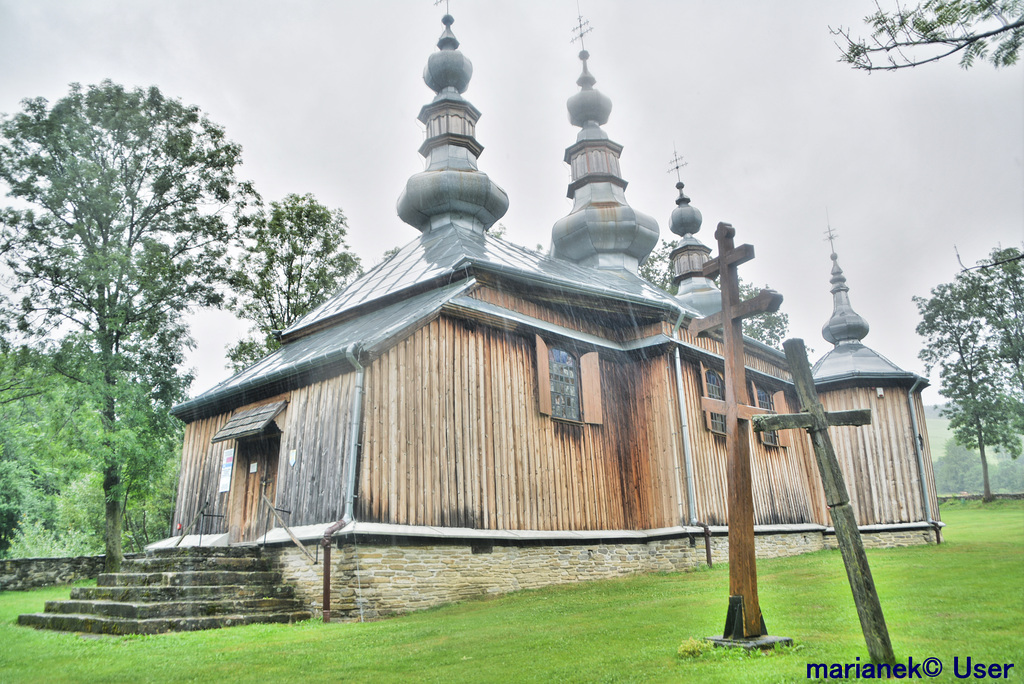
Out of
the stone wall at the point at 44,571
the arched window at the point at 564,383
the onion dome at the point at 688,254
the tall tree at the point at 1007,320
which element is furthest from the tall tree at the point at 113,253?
the tall tree at the point at 1007,320

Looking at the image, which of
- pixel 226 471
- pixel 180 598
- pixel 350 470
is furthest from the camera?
pixel 226 471

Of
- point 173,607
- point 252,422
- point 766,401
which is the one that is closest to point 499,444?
point 252,422

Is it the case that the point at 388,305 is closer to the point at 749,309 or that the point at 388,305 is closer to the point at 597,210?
the point at 749,309

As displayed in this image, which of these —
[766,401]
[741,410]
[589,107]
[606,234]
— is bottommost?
[741,410]

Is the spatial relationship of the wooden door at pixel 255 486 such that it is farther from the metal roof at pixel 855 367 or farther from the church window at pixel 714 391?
the metal roof at pixel 855 367

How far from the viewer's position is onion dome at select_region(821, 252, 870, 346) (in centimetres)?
2322

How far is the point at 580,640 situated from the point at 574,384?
7709 millimetres

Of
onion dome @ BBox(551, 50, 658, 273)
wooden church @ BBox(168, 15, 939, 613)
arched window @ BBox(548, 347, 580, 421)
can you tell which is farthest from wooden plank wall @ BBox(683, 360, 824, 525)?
onion dome @ BBox(551, 50, 658, 273)

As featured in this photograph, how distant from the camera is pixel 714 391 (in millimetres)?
15875

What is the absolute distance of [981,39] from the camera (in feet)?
16.2

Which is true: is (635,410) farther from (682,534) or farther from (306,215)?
(306,215)

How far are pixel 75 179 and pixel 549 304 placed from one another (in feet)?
42.3

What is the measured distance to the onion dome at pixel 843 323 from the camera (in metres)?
23.2

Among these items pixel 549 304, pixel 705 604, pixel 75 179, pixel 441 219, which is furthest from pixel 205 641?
pixel 75 179
